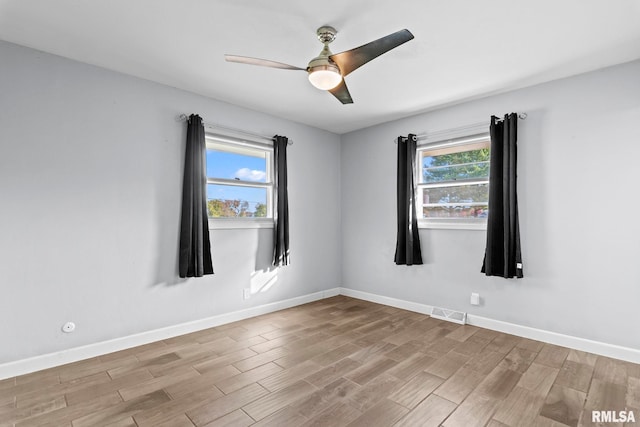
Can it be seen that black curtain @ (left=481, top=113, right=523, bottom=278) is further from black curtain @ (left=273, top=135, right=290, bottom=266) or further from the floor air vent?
black curtain @ (left=273, top=135, right=290, bottom=266)

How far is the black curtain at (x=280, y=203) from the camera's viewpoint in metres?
4.20

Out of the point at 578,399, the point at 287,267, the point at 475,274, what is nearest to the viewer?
the point at 578,399

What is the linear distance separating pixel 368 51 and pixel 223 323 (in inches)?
125

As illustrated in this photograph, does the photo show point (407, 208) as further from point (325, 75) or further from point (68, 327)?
point (68, 327)

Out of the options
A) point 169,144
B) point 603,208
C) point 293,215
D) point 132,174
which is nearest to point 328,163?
point 293,215

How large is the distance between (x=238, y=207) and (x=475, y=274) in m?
2.94

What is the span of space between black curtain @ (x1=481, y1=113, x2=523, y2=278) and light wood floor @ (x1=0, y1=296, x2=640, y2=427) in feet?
2.48

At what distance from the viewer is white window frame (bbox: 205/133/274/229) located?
12.2ft

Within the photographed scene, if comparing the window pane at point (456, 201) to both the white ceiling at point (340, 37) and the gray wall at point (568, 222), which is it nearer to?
the gray wall at point (568, 222)

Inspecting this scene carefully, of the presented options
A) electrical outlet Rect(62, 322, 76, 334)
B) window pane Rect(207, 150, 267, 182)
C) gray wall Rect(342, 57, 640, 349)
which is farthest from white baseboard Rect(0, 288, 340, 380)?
gray wall Rect(342, 57, 640, 349)

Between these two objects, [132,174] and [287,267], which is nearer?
[132,174]

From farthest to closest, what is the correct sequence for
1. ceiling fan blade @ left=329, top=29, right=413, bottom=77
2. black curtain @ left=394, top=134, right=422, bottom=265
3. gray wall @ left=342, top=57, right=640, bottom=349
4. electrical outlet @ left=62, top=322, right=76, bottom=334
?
black curtain @ left=394, top=134, right=422, bottom=265 < gray wall @ left=342, top=57, right=640, bottom=349 < electrical outlet @ left=62, top=322, right=76, bottom=334 < ceiling fan blade @ left=329, top=29, right=413, bottom=77

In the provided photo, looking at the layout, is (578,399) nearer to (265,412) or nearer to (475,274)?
(475,274)

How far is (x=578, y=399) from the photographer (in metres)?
2.16
